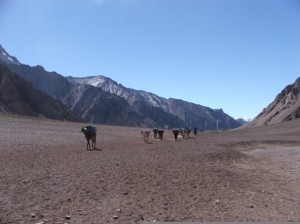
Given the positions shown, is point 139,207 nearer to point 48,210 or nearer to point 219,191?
point 48,210

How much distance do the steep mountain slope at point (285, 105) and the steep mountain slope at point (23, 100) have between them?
66.7 m

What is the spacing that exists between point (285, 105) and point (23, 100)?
91677 millimetres

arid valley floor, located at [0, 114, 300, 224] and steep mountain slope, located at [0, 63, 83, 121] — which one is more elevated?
steep mountain slope, located at [0, 63, 83, 121]

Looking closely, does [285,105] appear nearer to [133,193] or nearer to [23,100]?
[23,100]

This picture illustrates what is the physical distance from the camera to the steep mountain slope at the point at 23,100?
379ft

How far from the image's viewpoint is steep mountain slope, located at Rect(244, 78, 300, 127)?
144625mm

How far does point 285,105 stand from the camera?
541ft

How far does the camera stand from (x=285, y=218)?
37.0 feet

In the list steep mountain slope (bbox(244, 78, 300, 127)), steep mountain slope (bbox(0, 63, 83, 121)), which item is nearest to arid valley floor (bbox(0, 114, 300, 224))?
steep mountain slope (bbox(0, 63, 83, 121))

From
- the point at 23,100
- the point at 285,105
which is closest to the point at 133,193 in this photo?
the point at 23,100

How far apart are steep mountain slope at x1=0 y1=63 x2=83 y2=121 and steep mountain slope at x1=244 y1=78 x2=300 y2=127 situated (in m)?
66.7

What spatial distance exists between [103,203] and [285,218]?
14.6 feet

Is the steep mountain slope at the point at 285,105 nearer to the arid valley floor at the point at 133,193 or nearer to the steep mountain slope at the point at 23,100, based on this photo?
the steep mountain slope at the point at 23,100

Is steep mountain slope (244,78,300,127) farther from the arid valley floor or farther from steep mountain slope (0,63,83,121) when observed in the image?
the arid valley floor
